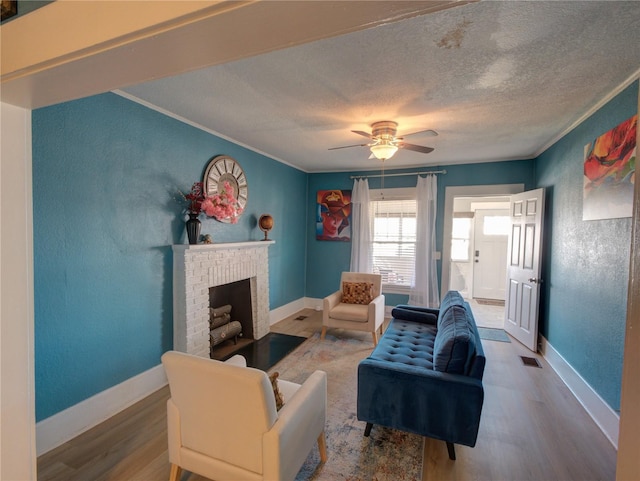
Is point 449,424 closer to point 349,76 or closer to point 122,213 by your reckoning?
point 349,76

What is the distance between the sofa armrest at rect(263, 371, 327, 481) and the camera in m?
1.35

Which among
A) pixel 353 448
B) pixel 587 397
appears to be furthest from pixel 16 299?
pixel 587 397

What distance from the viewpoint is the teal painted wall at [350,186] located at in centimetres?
440

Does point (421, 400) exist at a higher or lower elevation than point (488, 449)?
higher

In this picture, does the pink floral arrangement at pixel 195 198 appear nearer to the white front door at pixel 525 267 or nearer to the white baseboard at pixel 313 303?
the white baseboard at pixel 313 303

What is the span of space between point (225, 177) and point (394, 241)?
293 cm

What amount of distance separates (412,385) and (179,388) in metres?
1.36

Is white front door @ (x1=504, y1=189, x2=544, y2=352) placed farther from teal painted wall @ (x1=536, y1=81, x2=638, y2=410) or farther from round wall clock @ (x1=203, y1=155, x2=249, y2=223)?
round wall clock @ (x1=203, y1=155, x2=249, y2=223)

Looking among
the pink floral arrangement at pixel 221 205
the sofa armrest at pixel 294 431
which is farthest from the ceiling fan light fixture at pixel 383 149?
the sofa armrest at pixel 294 431

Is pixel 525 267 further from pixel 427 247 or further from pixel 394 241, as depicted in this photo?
pixel 394 241

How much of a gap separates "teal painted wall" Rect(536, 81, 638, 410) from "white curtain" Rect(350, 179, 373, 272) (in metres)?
2.42

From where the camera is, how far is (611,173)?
2.26m

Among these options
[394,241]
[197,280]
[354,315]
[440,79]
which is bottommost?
[354,315]

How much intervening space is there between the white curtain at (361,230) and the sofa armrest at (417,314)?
1697mm
